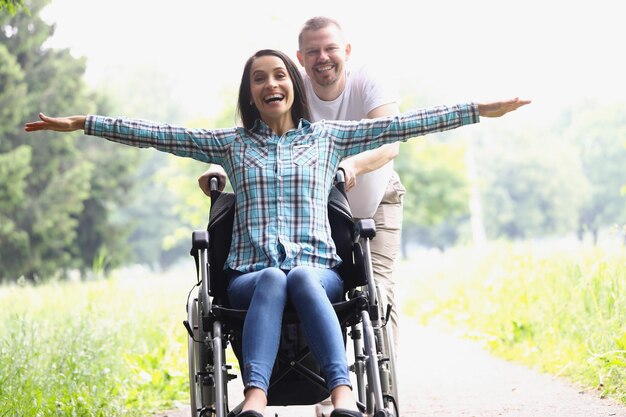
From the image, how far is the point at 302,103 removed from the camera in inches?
164

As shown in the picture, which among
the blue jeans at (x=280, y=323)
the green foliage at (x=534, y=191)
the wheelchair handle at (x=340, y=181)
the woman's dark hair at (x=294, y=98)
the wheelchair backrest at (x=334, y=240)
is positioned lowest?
the green foliage at (x=534, y=191)

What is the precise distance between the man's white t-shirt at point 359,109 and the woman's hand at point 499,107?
0.73 m

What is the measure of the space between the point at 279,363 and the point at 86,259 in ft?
91.1

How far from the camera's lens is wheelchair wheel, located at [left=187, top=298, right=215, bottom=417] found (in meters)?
3.78

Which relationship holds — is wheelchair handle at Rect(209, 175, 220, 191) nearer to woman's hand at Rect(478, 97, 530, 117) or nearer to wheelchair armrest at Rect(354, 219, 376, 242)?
wheelchair armrest at Rect(354, 219, 376, 242)

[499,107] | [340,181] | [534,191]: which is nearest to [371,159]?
[340,181]

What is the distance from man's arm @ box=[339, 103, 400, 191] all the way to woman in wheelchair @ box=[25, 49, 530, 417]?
0.11 meters

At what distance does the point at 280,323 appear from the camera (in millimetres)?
3457

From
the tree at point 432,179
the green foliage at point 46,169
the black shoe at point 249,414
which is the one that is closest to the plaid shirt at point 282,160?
the black shoe at point 249,414

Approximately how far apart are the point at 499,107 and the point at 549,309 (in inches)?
151

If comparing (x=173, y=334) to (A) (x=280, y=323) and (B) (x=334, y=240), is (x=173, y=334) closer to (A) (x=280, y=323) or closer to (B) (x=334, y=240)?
(B) (x=334, y=240)

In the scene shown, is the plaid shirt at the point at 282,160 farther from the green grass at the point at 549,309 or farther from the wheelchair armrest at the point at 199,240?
the green grass at the point at 549,309

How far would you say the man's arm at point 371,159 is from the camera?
4148mm

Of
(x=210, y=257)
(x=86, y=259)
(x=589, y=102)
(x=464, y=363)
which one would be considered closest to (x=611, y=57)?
(x=589, y=102)
